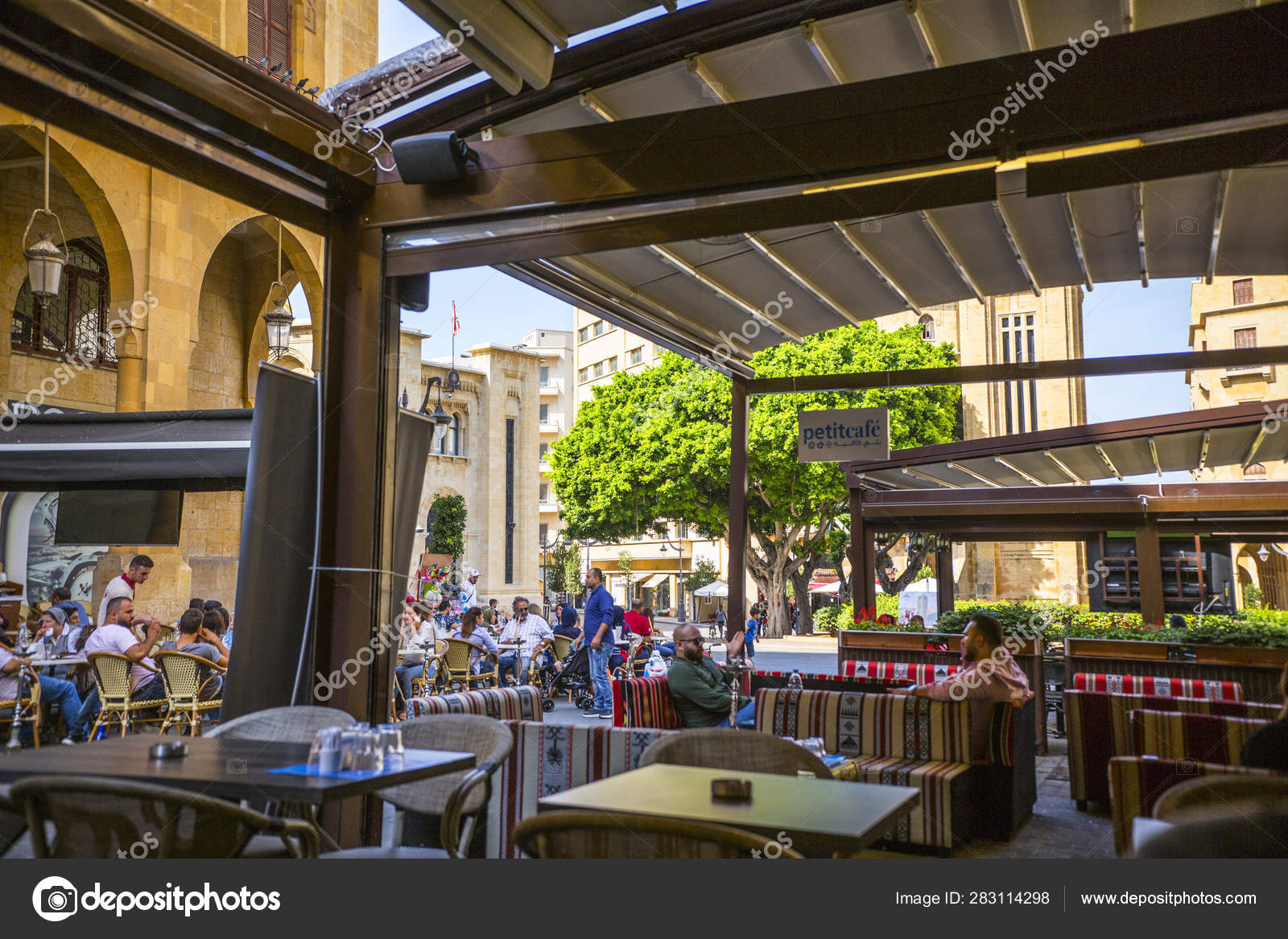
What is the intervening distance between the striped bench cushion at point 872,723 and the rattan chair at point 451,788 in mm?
2677

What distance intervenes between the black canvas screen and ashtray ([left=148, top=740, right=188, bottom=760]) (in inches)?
289

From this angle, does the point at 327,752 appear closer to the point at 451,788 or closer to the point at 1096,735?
the point at 451,788

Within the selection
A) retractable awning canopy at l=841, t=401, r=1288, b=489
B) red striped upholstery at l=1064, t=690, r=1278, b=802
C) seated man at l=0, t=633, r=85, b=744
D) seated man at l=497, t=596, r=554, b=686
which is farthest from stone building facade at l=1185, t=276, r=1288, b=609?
seated man at l=0, t=633, r=85, b=744

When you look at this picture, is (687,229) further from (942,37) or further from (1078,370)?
(1078,370)

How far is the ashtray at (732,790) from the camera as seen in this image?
266 centimetres

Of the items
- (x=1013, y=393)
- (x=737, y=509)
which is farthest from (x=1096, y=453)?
(x=1013, y=393)

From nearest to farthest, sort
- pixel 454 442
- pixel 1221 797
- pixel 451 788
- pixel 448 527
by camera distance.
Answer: pixel 1221 797 < pixel 451 788 < pixel 448 527 < pixel 454 442

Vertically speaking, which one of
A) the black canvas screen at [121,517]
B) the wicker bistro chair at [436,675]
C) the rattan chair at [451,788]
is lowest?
the wicker bistro chair at [436,675]

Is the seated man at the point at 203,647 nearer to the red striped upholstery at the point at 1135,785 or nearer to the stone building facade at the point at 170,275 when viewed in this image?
the stone building facade at the point at 170,275

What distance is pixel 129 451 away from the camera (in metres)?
7.71

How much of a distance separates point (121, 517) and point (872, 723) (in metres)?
8.10

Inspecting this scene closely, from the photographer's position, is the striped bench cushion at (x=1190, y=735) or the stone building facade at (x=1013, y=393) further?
the stone building facade at (x=1013, y=393)

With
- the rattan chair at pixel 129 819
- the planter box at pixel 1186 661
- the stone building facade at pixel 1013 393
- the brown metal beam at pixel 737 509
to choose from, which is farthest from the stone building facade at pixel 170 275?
the stone building facade at pixel 1013 393

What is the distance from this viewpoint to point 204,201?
42.2 feet
